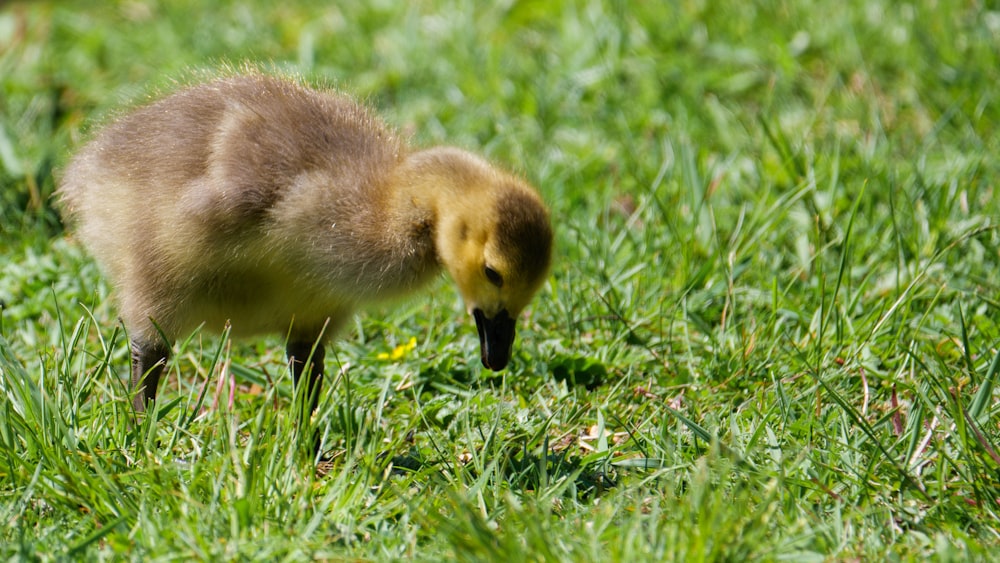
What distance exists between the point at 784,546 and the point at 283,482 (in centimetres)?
107

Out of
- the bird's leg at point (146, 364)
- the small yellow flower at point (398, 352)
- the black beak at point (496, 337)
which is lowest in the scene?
the small yellow flower at point (398, 352)

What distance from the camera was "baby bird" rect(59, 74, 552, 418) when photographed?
316 centimetres

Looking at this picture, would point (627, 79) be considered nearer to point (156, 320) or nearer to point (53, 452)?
point (156, 320)

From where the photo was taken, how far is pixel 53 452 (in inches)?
110

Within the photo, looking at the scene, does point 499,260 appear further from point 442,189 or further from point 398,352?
point 398,352

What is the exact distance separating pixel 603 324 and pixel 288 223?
3.94 ft

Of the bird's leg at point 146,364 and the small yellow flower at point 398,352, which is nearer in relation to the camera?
the bird's leg at point 146,364

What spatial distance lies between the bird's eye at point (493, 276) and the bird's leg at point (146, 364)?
95 cm

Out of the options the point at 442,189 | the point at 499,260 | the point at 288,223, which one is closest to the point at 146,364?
the point at 288,223

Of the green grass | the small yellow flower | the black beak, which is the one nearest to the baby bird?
the black beak

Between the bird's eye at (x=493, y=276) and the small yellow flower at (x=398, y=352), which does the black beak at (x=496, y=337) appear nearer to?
the bird's eye at (x=493, y=276)

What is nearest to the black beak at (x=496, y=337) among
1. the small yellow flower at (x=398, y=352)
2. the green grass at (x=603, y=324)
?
the green grass at (x=603, y=324)

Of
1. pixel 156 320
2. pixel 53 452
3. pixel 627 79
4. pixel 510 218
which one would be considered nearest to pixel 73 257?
pixel 156 320

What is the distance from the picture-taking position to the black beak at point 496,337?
3.23 meters
